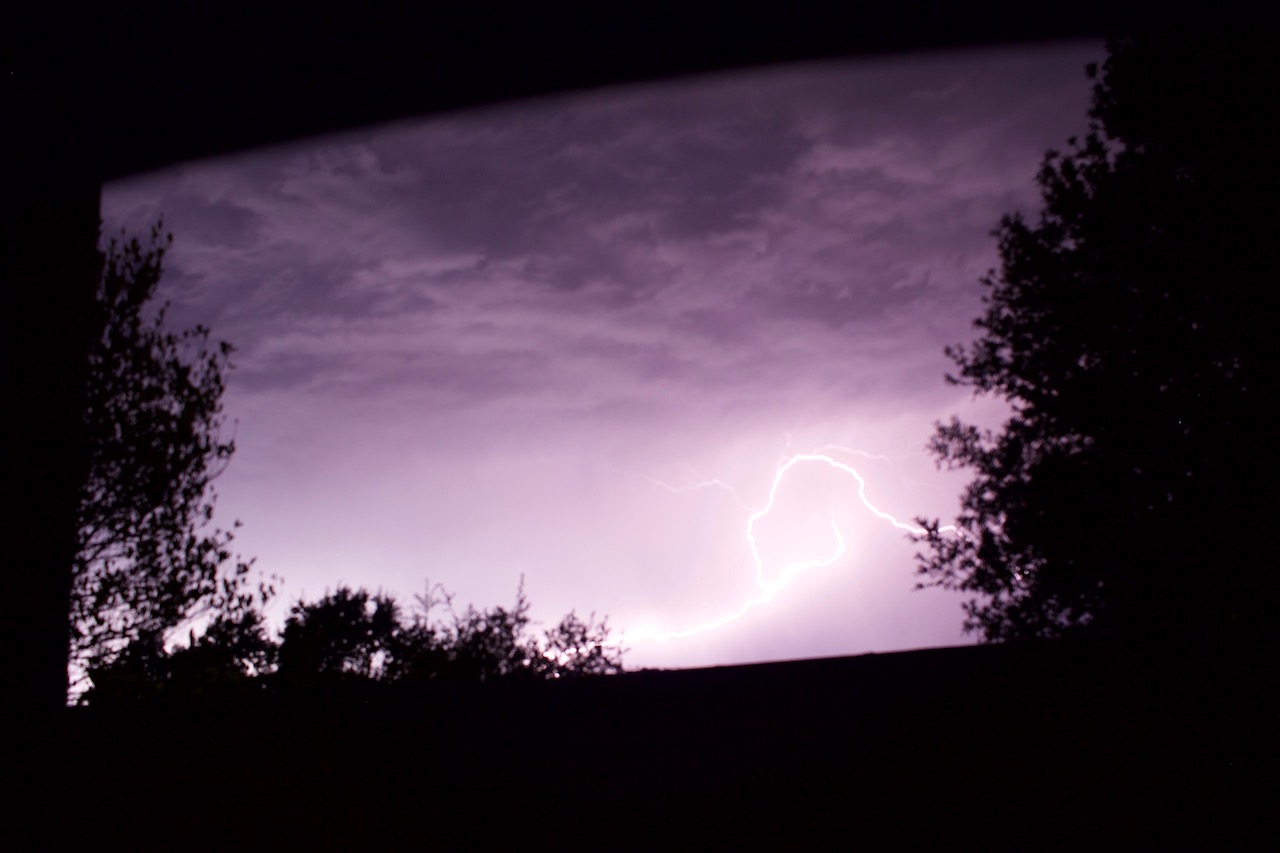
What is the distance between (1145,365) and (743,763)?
9.24 m

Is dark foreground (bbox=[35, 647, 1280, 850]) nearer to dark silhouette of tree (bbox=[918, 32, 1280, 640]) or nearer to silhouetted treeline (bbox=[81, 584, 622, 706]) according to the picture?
silhouetted treeline (bbox=[81, 584, 622, 706])

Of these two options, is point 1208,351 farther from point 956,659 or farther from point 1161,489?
point 956,659

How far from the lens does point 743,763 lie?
4.10 metres

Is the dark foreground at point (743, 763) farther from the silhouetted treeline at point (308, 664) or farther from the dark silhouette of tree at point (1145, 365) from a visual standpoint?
the dark silhouette of tree at point (1145, 365)

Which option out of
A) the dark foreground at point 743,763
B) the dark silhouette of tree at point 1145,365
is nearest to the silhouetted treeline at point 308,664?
the dark foreground at point 743,763

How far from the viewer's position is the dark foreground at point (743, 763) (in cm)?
370

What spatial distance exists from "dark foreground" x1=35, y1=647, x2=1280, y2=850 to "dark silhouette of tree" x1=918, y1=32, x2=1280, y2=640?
21.0 feet

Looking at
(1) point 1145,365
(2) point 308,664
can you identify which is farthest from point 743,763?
(1) point 1145,365

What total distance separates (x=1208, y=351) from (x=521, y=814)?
10.1 metres

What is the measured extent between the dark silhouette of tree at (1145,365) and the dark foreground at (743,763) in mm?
6406

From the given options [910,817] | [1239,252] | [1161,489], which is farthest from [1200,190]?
[910,817]

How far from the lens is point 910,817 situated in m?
3.84

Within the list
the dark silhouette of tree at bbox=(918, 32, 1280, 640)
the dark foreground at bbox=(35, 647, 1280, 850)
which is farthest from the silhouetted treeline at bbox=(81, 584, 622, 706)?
the dark silhouette of tree at bbox=(918, 32, 1280, 640)

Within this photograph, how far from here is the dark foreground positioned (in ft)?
12.1
